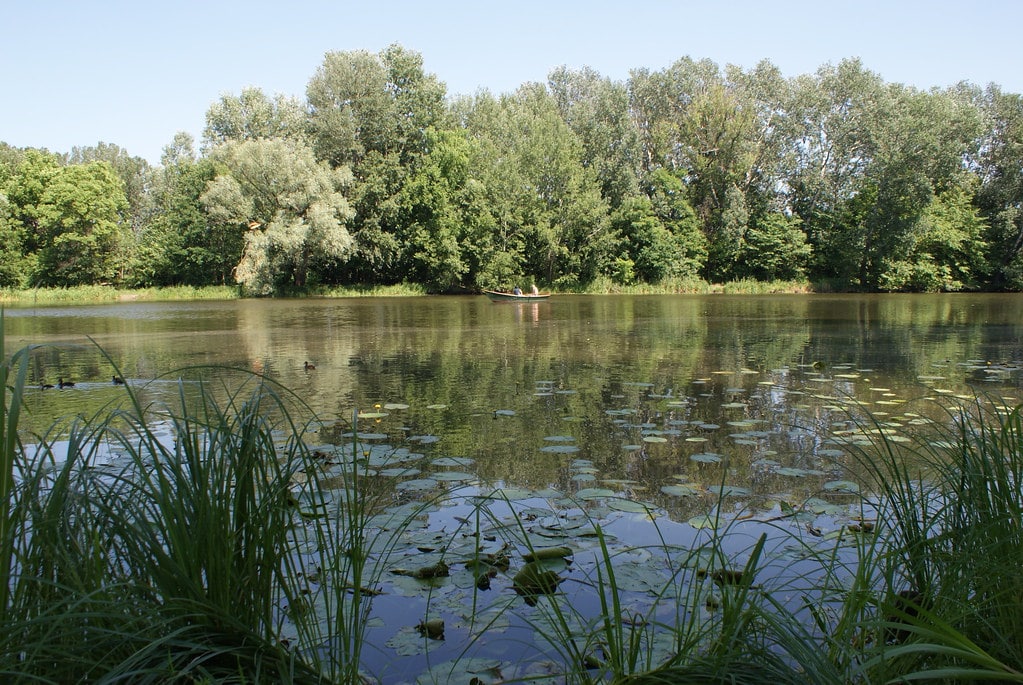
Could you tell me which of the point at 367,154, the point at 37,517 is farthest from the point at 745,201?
the point at 37,517

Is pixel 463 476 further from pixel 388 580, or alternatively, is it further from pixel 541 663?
pixel 541 663

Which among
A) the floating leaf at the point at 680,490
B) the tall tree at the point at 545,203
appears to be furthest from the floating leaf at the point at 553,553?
the tall tree at the point at 545,203

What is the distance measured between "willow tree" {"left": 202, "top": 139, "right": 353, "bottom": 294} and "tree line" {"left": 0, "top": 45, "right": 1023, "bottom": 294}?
8.2 inches

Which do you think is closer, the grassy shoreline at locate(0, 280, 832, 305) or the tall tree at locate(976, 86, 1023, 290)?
the grassy shoreline at locate(0, 280, 832, 305)

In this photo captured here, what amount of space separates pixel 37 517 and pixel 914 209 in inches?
1811

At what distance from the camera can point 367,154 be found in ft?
145

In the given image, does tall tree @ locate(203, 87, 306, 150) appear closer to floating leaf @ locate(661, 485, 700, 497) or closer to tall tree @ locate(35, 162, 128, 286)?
tall tree @ locate(35, 162, 128, 286)

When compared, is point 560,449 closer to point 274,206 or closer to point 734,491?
point 734,491

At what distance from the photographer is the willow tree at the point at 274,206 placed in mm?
37438

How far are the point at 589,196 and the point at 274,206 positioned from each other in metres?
16.8

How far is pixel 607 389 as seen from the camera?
29.2 ft

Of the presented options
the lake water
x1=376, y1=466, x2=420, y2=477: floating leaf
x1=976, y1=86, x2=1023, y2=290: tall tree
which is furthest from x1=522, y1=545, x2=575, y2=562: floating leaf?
x1=976, y1=86, x2=1023, y2=290: tall tree

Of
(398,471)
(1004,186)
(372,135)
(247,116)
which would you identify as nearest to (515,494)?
(398,471)

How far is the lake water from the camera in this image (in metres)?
4.95
